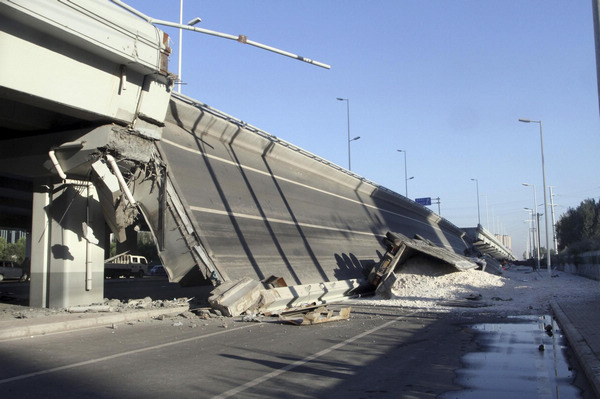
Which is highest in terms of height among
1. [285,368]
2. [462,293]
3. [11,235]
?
[11,235]

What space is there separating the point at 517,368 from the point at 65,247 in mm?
14222

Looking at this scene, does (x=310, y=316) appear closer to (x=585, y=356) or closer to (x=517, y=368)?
(x=517, y=368)

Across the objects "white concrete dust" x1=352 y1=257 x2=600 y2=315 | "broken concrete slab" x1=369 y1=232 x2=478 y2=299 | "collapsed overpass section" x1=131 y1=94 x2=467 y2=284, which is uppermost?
"collapsed overpass section" x1=131 y1=94 x2=467 y2=284

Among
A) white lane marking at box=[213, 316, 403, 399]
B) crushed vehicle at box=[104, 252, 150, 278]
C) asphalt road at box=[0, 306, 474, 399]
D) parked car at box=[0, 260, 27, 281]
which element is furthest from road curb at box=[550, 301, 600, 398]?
crushed vehicle at box=[104, 252, 150, 278]

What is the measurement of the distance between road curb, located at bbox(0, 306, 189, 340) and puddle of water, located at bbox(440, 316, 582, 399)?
9196 mm

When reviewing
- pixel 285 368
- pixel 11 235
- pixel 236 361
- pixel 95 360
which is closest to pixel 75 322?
pixel 95 360

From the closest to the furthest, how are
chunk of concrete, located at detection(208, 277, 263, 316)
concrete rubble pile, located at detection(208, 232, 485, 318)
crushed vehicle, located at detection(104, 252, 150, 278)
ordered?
1. chunk of concrete, located at detection(208, 277, 263, 316)
2. concrete rubble pile, located at detection(208, 232, 485, 318)
3. crushed vehicle, located at detection(104, 252, 150, 278)

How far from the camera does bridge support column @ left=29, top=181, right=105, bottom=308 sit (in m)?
16.6

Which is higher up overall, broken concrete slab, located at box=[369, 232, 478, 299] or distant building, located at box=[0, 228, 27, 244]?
distant building, located at box=[0, 228, 27, 244]

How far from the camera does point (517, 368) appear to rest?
8.31 meters

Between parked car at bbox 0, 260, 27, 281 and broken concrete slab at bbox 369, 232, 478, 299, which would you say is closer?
broken concrete slab at bbox 369, 232, 478, 299

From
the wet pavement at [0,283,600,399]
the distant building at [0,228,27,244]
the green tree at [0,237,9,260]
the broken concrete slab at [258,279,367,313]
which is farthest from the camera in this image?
the distant building at [0,228,27,244]

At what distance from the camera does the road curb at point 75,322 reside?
447 inches

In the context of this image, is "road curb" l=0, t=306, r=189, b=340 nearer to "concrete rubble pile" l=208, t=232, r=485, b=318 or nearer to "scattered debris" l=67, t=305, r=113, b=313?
"scattered debris" l=67, t=305, r=113, b=313
